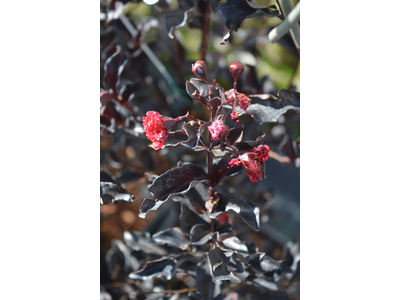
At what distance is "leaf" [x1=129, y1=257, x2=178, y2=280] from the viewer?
681 mm

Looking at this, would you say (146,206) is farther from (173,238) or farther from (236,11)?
(236,11)

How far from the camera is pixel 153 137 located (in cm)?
52

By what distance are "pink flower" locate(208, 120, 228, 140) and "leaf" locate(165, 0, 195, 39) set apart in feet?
1.21

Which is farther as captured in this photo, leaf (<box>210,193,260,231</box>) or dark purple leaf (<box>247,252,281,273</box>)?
dark purple leaf (<box>247,252,281,273</box>)

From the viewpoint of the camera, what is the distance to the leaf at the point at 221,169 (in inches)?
23.8

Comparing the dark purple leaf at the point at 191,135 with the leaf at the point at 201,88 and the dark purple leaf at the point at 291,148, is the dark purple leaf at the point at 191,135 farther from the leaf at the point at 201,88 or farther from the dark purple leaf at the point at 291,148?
the dark purple leaf at the point at 291,148

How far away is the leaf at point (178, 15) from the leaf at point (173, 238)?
18.1 inches

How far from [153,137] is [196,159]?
0.51 m

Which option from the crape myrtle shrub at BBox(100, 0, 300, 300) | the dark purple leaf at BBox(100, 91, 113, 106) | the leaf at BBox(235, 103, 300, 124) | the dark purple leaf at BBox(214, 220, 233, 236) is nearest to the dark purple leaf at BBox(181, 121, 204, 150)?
the crape myrtle shrub at BBox(100, 0, 300, 300)

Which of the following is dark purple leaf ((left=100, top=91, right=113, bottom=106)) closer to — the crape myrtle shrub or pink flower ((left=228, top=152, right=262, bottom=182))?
the crape myrtle shrub

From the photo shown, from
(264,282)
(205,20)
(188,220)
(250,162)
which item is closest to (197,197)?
(188,220)

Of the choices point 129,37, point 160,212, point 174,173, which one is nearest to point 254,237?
point 160,212

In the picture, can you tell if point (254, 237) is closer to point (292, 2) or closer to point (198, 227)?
point (198, 227)

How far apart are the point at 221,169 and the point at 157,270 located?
27 cm
